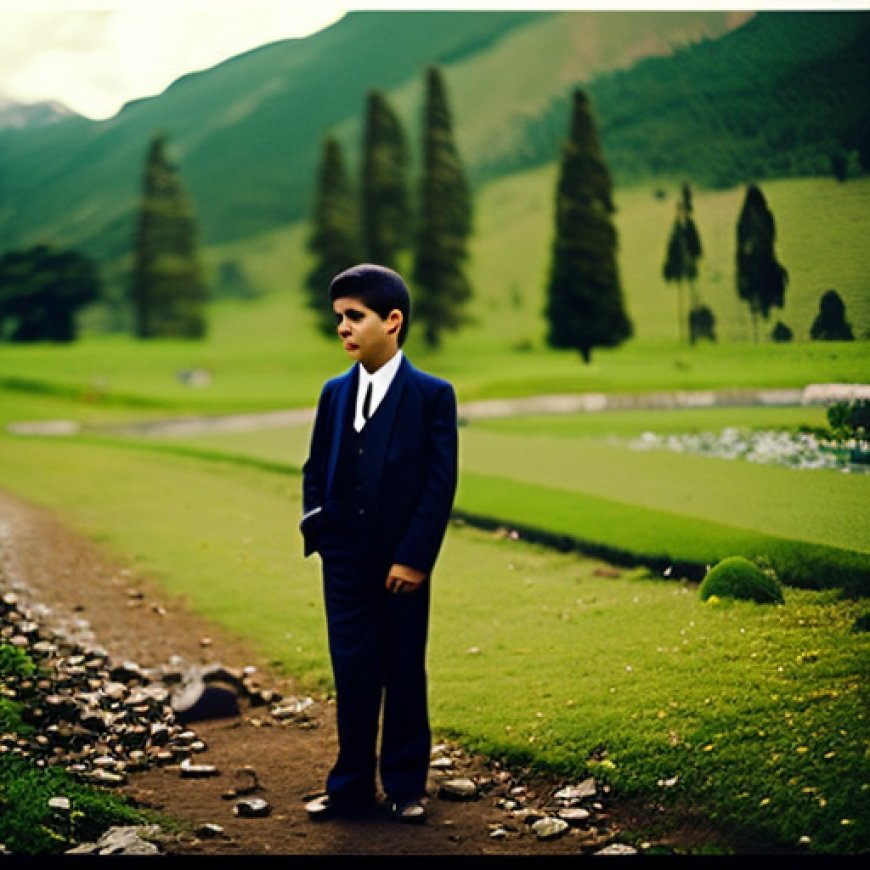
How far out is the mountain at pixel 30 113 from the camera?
943cm

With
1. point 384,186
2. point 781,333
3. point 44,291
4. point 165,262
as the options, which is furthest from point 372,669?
point 384,186

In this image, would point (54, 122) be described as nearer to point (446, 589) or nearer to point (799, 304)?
point (446, 589)

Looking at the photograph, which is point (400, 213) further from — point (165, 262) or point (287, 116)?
Answer: point (165, 262)

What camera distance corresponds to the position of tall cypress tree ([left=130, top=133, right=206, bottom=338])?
13.1 meters

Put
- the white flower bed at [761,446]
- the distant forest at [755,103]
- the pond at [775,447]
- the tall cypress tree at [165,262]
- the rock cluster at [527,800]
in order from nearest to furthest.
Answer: the rock cluster at [527,800] < the pond at [775,447] < the white flower bed at [761,446] < the distant forest at [755,103] < the tall cypress tree at [165,262]

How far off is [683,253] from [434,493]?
14.4 ft

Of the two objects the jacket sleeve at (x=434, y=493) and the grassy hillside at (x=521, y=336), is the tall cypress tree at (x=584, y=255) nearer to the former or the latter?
the grassy hillside at (x=521, y=336)

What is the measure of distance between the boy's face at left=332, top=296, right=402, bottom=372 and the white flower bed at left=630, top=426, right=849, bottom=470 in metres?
2.84

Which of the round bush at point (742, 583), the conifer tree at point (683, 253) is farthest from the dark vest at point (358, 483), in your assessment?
the conifer tree at point (683, 253)

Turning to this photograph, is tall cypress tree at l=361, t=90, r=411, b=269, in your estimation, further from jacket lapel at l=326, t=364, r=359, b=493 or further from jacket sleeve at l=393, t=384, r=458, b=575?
jacket sleeve at l=393, t=384, r=458, b=575

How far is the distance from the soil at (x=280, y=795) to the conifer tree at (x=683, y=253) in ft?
13.0

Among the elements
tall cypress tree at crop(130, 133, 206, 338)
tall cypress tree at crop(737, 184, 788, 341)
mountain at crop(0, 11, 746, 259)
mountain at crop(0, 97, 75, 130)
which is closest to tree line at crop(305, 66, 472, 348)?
mountain at crop(0, 11, 746, 259)

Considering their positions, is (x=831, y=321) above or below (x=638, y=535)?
above

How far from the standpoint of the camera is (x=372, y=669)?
5254 millimetres
